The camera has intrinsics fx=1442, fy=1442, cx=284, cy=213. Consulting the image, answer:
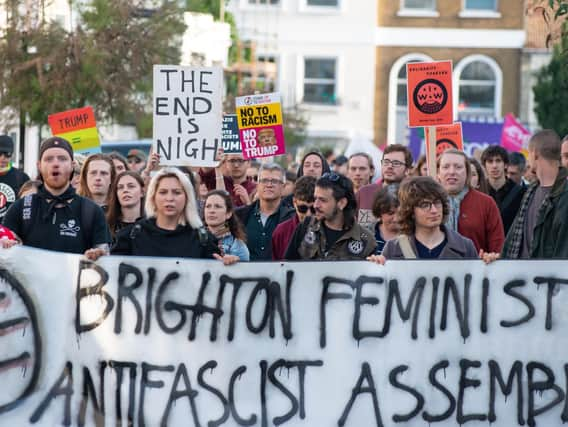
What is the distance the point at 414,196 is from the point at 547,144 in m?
1.49

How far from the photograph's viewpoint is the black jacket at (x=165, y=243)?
315 inches

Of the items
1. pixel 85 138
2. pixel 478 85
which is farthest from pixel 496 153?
pixel 478 85

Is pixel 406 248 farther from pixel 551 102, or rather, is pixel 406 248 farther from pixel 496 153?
pixel 551 102

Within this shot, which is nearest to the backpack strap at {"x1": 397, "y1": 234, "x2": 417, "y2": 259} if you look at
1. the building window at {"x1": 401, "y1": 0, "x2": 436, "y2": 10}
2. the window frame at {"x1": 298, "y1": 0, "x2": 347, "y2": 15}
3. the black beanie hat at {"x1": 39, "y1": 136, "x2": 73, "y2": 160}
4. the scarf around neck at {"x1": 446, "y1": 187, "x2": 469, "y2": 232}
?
the scarf around neck at {"x1": 446, "y1": 187, "x2": 469, "y2": 232}

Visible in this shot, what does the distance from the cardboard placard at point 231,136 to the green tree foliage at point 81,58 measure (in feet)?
21.4

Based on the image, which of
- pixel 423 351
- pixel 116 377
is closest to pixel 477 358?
pixel 423 351

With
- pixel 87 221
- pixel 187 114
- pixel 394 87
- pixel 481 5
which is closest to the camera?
pixel 87 221

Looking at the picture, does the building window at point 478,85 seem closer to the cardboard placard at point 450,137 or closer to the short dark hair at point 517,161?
the short dark hair at point 517,161

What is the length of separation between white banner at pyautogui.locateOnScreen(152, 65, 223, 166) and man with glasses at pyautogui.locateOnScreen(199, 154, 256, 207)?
75.7 inches

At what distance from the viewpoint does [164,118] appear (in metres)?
10.7

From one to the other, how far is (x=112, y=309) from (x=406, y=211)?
174 cm

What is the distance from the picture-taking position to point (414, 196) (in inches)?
319

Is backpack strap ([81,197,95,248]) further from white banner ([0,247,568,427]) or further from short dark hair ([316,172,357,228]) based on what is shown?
short dark hair ([316,172,357,228])

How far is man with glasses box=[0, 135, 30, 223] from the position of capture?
42.9 feet
